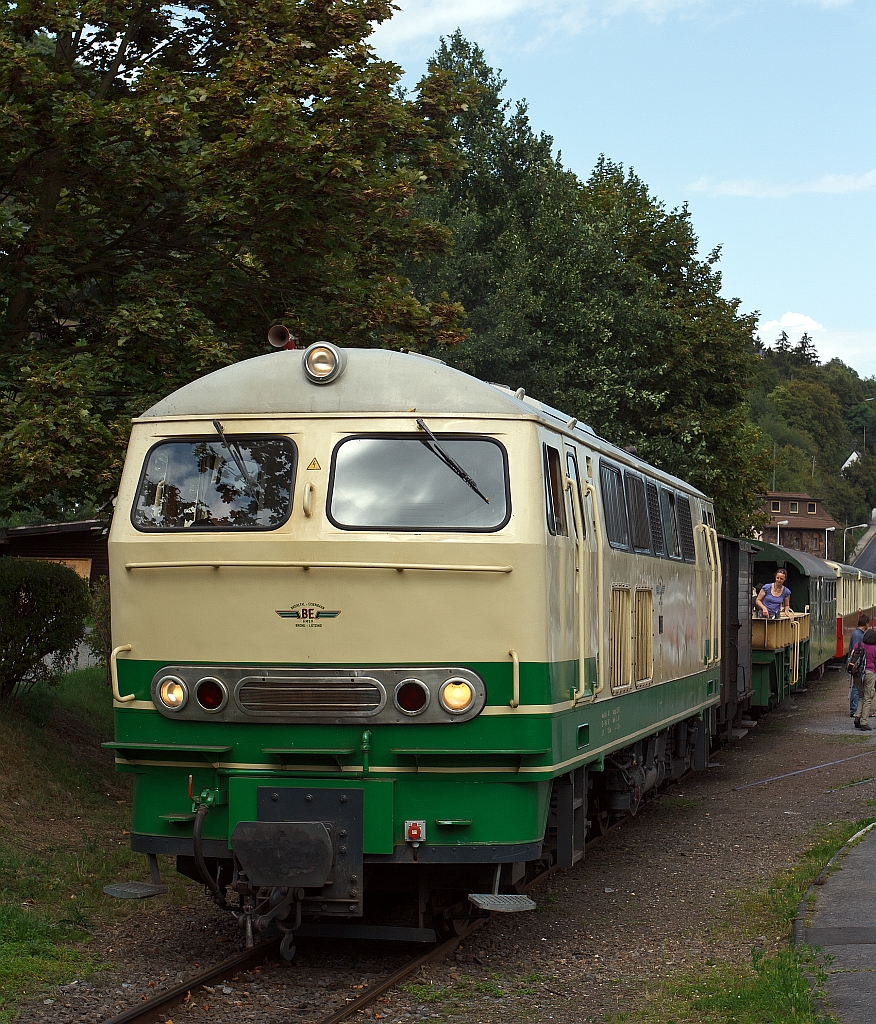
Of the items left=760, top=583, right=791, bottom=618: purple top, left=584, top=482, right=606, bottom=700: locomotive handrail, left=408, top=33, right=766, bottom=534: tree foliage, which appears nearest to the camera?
left=584, top=482, right=606, bottom=700: locomotive handrail

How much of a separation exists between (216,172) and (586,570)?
18.3ft

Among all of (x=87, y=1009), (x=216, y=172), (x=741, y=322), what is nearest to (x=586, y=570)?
(x=87, y=1009)

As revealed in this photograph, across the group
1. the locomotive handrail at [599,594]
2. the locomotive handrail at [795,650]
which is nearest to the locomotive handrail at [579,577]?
the locomotive handrail at [599,594]

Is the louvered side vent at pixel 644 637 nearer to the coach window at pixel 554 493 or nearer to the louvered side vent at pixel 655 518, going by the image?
the louvered side vent at pixel 655 518

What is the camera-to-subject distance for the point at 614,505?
9.67 meters

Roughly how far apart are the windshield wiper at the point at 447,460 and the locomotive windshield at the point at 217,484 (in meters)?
0.77

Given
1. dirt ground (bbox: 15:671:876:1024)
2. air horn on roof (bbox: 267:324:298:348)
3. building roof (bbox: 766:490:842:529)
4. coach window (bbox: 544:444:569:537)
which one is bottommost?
dirt ground (bbox: 15:671:876:1024)

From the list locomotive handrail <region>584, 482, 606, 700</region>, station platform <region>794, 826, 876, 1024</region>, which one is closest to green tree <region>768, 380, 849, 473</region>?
station platform <region>794, 826, 876, 1024</region>

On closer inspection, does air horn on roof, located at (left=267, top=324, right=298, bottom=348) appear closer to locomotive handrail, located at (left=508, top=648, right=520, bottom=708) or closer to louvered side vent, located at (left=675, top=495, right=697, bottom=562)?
locomotive handrail, located at (left=508, top=648, right=520, bottom=708)

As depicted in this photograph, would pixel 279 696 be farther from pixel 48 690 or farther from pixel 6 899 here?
pixel 48 690

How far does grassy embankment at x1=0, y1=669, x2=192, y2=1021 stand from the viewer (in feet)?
25.4

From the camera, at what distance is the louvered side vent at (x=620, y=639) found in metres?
9.40

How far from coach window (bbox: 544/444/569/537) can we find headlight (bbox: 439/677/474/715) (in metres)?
1.06

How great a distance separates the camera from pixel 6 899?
29.0 feet
